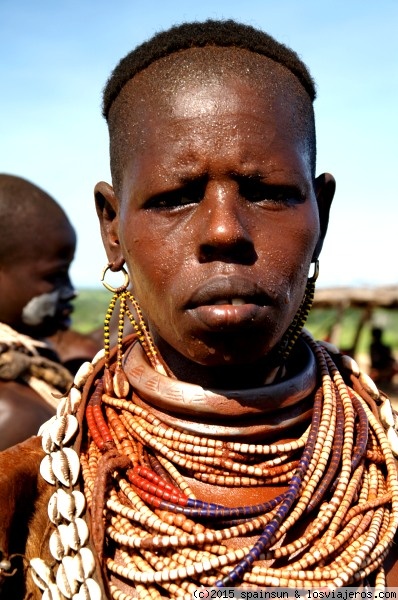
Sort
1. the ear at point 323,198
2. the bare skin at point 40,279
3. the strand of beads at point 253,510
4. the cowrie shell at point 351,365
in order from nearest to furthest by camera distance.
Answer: the strand of beads at point 253,510 → the ear at point 323,198 → the cowrie shell at point 351,365 → the bare skin at point 40,279

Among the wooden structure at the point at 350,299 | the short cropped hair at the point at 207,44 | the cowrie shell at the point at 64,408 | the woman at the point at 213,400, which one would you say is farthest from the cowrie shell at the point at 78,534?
the wooden structure at the point at 350,299

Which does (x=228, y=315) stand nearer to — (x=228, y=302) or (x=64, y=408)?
(x=228, y=302)

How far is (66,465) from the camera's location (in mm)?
1767

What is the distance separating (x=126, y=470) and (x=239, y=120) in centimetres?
96

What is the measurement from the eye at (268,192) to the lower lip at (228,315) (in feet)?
0.96

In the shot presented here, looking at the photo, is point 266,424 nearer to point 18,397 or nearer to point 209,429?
point 209,429

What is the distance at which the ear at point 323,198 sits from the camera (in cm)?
→ 201

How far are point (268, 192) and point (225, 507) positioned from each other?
809 millimetres

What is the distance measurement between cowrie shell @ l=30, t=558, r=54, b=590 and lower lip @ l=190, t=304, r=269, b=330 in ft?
2.50

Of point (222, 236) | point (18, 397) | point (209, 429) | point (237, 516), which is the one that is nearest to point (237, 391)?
point (209, 429)

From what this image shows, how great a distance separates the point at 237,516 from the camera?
1633 mm

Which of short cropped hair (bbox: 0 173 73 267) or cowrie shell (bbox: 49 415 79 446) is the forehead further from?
short cropped hair (bbox: 0 173 73 267)

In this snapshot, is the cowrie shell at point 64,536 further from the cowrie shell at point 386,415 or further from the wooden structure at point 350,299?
the wooden structure at point 350,299

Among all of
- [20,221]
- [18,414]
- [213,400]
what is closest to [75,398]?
[213,400]
